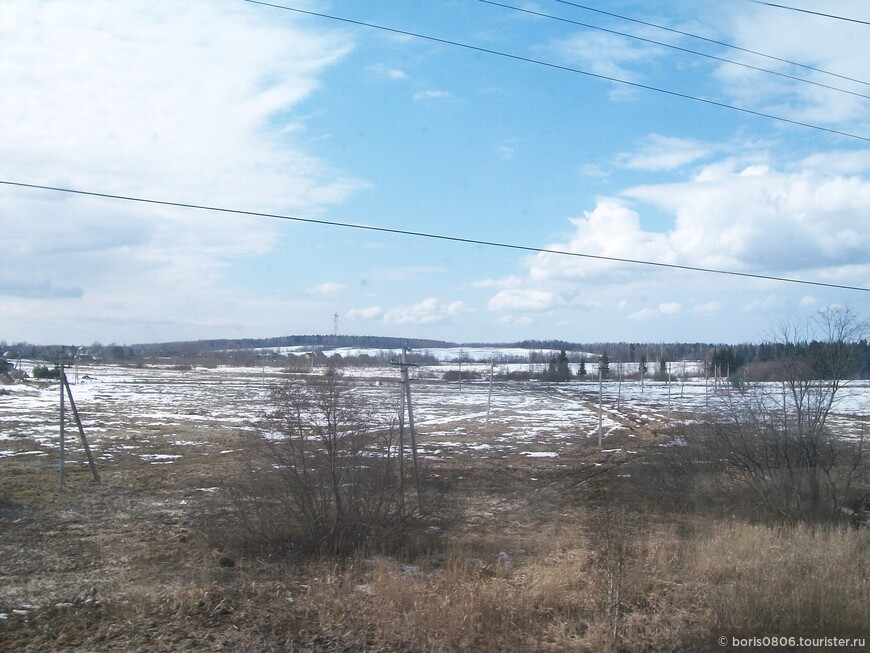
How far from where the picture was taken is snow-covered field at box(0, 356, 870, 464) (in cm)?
2028

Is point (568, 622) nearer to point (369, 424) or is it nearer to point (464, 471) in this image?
point (369, 424)

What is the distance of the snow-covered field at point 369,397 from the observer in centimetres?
2028

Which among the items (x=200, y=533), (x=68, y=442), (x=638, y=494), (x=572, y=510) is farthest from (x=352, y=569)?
(x=68, y=442)

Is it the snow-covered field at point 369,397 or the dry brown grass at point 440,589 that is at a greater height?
the dry brown grass at point 440,589

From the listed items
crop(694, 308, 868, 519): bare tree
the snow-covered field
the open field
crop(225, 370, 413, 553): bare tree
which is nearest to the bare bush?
crop(225, 370, 413, 553): bare tree

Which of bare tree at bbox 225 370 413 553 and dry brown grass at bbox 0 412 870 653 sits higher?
bare tree at bbox 225 370 413 553

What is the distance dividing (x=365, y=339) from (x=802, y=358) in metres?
26.8

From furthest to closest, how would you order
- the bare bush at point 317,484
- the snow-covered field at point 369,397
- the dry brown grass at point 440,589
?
1. the snow-covered field at point 369,397
2. the bare bush at point 317,484
3. the dry brown grass at point 440,589

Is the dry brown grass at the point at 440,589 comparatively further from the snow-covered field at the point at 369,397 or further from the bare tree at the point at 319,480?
the snow-covered field at the point at 369,397

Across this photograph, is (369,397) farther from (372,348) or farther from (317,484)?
(372,348)

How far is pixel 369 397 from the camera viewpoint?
11.2 m

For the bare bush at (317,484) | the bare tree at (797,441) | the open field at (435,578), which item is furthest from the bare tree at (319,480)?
the bare tree at (797,441)

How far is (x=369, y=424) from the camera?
34.5 feet

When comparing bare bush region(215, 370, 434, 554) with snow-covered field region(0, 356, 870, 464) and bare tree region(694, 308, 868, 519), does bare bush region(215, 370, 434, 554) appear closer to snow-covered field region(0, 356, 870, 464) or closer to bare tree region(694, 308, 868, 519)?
snow-covered field region(0, 356, 870, 464)
